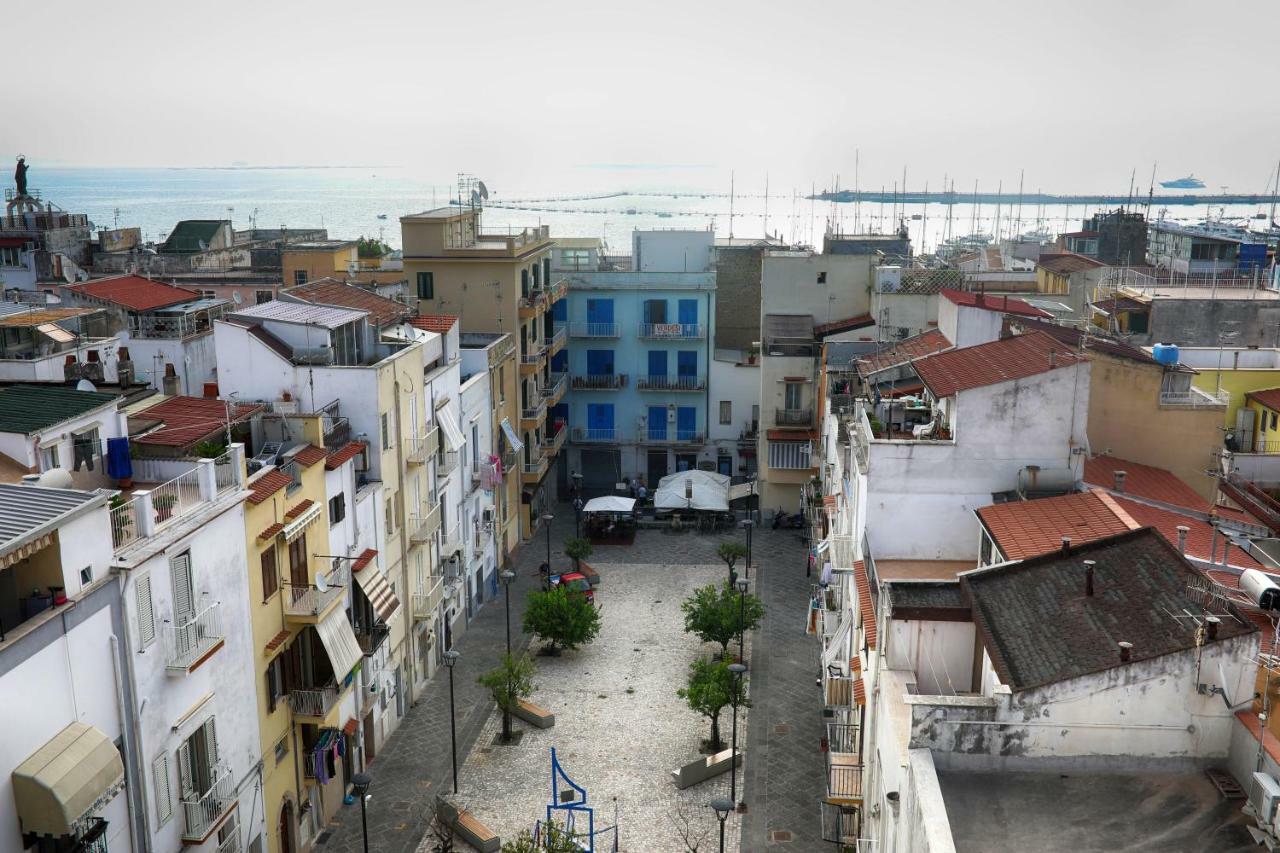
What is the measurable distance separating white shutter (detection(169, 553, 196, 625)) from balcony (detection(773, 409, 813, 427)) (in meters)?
33.5

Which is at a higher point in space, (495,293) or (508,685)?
(495,293)

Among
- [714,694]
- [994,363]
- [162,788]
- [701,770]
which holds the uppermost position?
[994,363]

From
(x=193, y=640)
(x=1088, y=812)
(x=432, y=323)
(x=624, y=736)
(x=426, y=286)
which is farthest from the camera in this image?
(x=426, y=286)

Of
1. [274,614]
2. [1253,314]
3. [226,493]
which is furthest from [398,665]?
[1253,314]

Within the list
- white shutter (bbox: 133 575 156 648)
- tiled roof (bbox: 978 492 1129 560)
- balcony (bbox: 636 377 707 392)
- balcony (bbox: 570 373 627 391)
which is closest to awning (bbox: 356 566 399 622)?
white shutter (bbox: 133 575 156 648)

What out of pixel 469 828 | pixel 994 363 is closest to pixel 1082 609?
pixel 994 363

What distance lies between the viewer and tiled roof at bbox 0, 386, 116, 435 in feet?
70.4

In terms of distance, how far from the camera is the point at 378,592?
3120 cm

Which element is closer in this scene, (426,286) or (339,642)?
(339,642)

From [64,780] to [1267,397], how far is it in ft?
107

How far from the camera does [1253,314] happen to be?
40.6 m

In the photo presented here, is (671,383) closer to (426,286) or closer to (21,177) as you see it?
(426,286)

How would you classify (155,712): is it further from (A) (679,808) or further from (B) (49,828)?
(A) (679,808)

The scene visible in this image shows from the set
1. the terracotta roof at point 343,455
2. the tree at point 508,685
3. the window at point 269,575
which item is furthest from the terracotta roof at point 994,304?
the window at point 269,575
